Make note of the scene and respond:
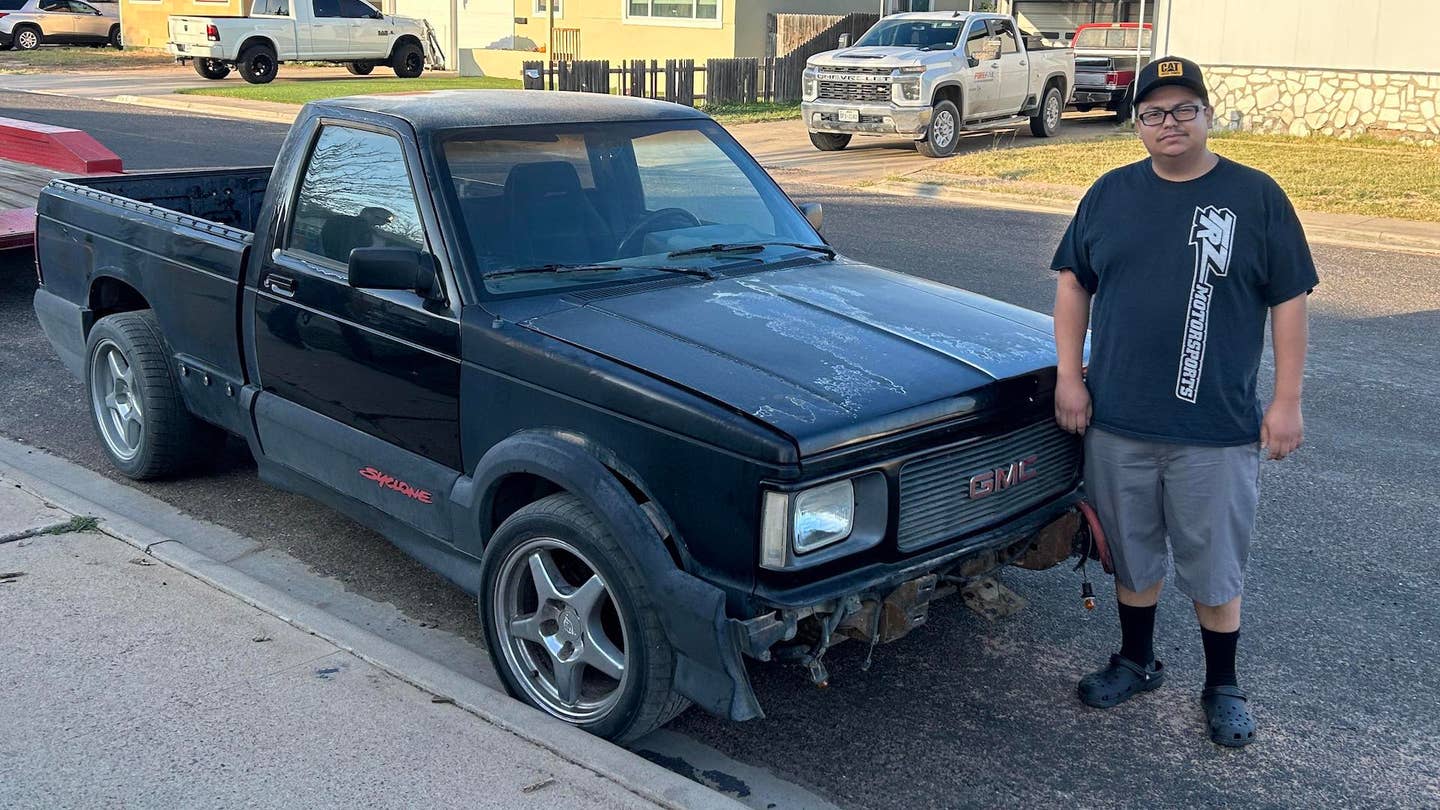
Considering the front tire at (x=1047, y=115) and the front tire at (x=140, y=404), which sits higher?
the front tire at (x=1047, y=115)

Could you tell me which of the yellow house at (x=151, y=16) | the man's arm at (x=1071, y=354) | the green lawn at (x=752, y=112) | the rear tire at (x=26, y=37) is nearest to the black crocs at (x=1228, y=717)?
the man's arm at (x=1071, y=354)

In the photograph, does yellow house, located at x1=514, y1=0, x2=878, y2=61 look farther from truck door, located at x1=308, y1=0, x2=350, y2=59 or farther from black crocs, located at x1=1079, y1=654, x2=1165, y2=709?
black crocs, located at x1=1079, y1=654, x2=1165, y2=709

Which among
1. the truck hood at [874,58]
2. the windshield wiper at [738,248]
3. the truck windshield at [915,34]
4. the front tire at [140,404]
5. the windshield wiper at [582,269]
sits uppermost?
the truck windshield at [915,34]

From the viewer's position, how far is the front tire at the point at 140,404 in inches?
225

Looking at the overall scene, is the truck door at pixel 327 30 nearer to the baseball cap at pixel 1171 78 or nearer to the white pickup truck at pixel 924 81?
the white pickup truck at pixel 924 81

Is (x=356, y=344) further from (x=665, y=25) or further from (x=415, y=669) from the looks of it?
(x=665, y=25)

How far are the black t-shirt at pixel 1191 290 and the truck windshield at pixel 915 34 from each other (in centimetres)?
1620

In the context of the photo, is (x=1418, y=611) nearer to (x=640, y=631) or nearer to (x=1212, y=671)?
(x=1212, y=671)

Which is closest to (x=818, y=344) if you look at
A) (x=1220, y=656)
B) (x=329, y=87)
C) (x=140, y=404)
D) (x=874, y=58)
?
(x=1220, y=656)

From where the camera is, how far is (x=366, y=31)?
32594 millimetres

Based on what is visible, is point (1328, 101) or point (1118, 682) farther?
point (1328, 101)

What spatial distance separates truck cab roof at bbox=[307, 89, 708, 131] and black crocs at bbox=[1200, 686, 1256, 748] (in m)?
2.78

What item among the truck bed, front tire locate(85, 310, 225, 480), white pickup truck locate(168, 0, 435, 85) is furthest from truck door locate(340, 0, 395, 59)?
front tire locate(85, 310, 225, 480)

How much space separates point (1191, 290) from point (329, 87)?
94.3 feet
